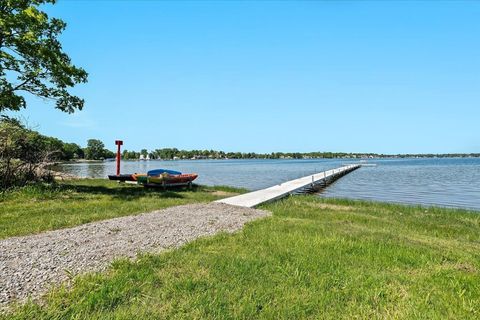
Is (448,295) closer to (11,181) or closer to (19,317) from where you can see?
(19,317)

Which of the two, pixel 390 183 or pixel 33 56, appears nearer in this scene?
pixel 33 56

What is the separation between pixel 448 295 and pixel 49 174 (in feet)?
67.6

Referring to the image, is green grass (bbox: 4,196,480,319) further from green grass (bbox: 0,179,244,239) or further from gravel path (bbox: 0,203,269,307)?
green grass (bbox: 0,179,244,239)

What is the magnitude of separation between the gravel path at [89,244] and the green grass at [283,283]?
1.69ft

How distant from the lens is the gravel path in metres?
5.01

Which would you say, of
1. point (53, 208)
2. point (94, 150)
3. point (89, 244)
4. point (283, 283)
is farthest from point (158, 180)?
point (94, 150)

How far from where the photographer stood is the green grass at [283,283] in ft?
13.8

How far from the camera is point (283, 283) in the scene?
5117 millimetres

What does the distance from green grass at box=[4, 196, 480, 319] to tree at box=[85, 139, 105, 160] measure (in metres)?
156

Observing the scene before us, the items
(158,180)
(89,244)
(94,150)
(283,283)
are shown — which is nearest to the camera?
(283,283)

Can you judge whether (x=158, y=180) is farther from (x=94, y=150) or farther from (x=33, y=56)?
(x=94, y=150)

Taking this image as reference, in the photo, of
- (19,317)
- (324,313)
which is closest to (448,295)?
(324,313)

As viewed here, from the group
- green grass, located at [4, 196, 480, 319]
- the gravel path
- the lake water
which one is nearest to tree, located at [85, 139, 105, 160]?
the lake water

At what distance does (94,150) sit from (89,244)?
156 m
